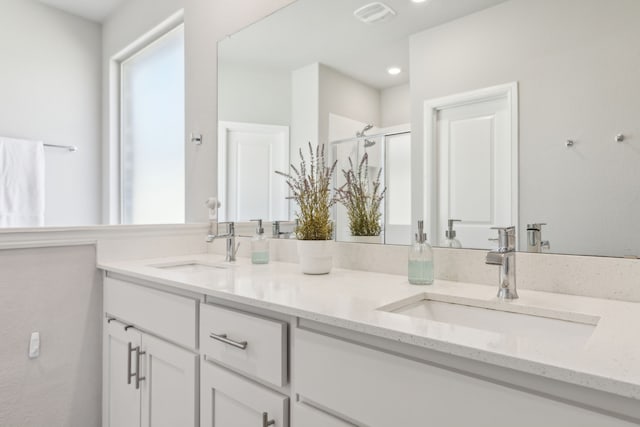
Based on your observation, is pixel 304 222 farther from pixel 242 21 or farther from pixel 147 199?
pixel 147 199

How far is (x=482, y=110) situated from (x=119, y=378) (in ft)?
5.35

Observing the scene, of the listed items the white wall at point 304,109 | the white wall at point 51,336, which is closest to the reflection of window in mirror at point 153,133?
the white wall at point 51,336

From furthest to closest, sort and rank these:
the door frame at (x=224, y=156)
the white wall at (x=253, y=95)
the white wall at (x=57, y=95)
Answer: the white wall at (x=57, y=95) → the door frame at (x=224, y=156) → the white wall at (x=253, y=95)

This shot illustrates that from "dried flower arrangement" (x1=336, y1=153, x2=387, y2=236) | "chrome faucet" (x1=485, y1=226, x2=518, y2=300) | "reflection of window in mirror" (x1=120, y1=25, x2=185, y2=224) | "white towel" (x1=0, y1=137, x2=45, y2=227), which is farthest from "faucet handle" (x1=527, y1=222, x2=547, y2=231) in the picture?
"white towel" (x1=0, y1=137, x2=45, y2=227)

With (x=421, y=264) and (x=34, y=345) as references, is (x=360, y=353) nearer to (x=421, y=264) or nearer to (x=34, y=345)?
(x=421, y=264)

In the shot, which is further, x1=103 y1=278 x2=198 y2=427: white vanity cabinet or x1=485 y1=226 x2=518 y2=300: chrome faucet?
x1=103 y1=278 x2=198 y2=427: white vanity cabinet

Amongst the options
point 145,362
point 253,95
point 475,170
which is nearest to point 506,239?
point 475,170

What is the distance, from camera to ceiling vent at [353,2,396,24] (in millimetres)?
1340

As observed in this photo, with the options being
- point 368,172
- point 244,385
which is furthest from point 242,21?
point 244,385

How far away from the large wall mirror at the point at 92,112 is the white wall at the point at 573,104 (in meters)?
1.90

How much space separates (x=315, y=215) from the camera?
1.38 metres

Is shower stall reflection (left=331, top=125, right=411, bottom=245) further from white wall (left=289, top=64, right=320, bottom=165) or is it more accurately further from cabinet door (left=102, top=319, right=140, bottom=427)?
cabinet door (left=102, top=319, right=140, bottom=427)

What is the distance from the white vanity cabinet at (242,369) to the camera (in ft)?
2.95

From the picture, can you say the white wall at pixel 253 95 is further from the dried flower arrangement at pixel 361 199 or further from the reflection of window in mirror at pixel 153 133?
the reflection of window in mirror at pixel 153 133
